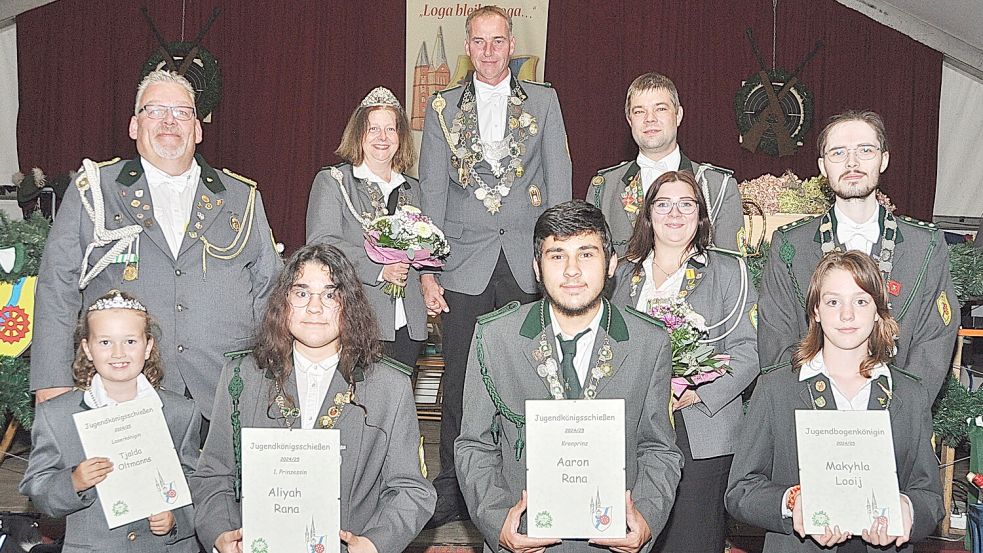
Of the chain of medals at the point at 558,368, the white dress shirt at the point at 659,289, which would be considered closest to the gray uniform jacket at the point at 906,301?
the white dress shirt at the point at 659,289

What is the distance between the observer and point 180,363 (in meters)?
3.35

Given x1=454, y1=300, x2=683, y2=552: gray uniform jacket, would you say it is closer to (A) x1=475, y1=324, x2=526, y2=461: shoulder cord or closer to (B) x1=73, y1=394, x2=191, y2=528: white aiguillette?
(A) x1=475, y1=324, x2=526, y2=461: shoulder cord

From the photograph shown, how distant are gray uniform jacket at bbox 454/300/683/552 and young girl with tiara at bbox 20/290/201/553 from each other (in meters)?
0.89

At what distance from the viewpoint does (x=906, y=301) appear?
334cm

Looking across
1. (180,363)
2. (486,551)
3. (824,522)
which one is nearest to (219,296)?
(180,363)

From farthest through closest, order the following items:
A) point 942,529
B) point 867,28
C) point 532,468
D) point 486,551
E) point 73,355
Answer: point 867,28, point 942,529, point 73,355, point 486,551, point 532,468

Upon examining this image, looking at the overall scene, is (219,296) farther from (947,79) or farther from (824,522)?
(947,79)

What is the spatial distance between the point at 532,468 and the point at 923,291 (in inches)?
60.9

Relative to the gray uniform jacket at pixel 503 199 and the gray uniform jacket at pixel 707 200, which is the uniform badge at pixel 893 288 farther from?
the gray uniform jacket at pixel 503 199

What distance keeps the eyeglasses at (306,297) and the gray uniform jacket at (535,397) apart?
41 centimetres

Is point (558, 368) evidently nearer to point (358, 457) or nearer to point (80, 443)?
point (358, 457)

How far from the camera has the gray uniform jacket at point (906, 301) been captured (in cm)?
334

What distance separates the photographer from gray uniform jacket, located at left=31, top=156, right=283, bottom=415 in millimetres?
3258

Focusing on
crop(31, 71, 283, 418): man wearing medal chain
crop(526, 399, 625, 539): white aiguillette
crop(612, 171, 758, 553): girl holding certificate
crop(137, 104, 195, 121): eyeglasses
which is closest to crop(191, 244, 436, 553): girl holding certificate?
crop(526, 399, 625, 539): white aiguillette
